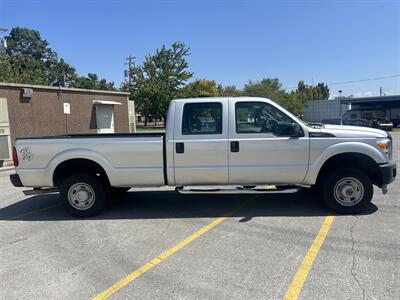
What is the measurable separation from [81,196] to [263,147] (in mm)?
3269

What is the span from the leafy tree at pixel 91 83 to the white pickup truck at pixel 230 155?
78219 mm

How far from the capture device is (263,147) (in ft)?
18.1

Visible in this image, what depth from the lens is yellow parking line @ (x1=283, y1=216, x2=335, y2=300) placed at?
10.8 ft

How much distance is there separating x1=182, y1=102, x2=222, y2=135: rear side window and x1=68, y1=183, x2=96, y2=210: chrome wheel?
198cm

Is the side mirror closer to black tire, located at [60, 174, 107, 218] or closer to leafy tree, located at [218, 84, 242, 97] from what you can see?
black tire, located at [60, 174, 107, 218]

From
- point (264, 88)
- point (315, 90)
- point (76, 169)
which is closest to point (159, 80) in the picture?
point (264, 88)

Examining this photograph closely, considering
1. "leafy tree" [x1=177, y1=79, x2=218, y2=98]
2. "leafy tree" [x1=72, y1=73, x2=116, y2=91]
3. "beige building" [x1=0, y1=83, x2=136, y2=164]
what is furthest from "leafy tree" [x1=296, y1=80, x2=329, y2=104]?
"beige building" [x1=0, y1=83, x2=136, y2=164]

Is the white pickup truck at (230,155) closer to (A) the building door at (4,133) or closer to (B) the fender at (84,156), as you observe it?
(B) the fender at (84,156)

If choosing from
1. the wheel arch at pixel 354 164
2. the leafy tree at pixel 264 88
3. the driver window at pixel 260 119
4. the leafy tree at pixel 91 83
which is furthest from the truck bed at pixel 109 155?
the leafy tree at pixel 91 83

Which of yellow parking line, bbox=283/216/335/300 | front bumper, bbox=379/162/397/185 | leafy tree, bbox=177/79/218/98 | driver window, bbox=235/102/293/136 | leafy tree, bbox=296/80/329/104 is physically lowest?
yellow parking line, bbox=283/216/335/300

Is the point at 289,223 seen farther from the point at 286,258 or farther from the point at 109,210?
the point at 109,210

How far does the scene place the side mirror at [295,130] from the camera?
5.47 m

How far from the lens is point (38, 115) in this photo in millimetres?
16844

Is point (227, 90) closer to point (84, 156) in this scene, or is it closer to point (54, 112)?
point (54, 112)
